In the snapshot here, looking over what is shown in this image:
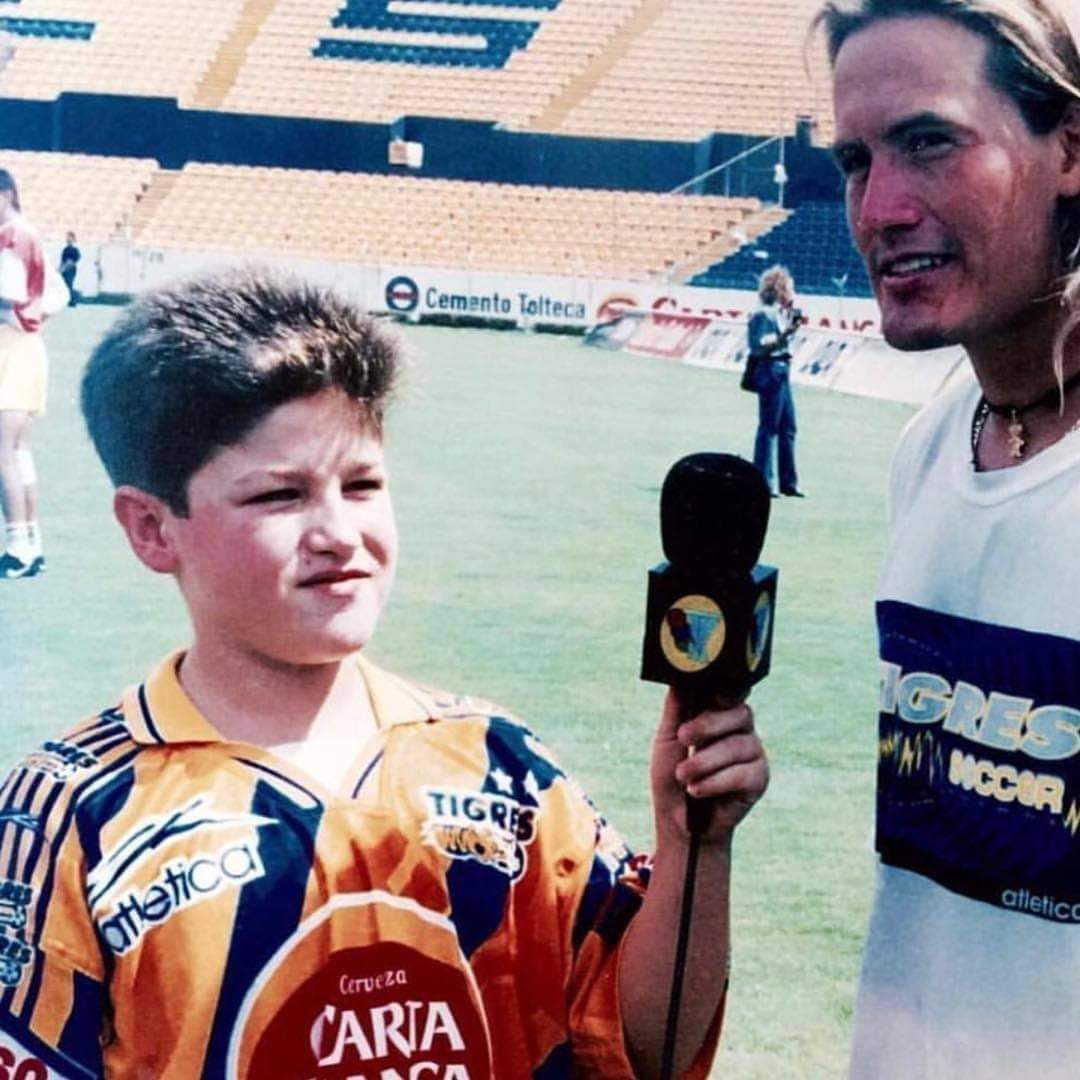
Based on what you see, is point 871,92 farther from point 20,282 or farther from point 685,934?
point 20,282

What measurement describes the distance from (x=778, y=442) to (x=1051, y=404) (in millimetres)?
3656

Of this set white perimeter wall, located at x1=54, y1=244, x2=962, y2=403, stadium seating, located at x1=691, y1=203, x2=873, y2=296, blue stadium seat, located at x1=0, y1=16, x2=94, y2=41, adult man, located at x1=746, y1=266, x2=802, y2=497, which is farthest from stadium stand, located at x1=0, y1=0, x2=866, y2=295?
adult man, located at x1=746, y1=266, x2=802, y2=497

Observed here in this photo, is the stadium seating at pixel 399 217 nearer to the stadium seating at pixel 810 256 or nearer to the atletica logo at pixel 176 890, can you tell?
the stadium seating at pixel 810 256

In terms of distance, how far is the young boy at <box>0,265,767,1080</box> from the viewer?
2.74 ft

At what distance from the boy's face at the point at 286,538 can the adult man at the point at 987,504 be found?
0.30 meters

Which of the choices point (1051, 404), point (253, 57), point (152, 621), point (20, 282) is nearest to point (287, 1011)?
point (1051, 404)

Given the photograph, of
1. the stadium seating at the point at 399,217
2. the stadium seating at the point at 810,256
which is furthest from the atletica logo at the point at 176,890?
the stadium seating at the point at 810,256

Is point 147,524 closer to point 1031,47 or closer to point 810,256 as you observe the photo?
point 1031,47

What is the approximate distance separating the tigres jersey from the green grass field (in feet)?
0.71

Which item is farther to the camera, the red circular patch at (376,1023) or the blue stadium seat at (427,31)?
the blue stadium seat at (427,31)

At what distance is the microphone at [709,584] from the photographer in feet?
2.51

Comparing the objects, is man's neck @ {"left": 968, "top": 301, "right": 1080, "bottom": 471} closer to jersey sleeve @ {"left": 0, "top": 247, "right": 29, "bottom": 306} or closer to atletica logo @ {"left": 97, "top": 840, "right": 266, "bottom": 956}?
atletica logo @ {"left": 97, "top": 840, "right": 266, "bottom": 956}

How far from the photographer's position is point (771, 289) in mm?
4648

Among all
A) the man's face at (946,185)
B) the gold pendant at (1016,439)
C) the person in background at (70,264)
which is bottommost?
the gold pendant at (1016,439)
